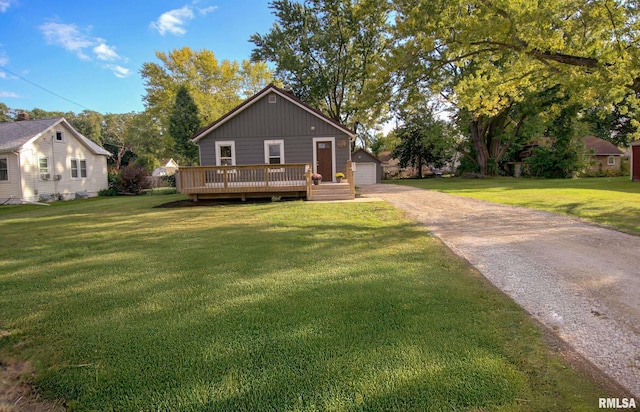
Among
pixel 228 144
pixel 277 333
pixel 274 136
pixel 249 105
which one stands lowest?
pixel 277 333

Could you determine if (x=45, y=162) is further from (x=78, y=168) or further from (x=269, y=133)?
(x=269, y=133)

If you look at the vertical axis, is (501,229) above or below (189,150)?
below

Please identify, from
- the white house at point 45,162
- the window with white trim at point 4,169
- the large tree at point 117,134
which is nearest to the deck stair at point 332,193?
the white house at point 45,162

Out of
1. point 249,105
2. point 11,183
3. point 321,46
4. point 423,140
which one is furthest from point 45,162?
point 423,140

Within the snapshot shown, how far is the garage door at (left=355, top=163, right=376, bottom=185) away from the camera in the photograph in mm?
32406

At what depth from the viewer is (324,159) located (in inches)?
648

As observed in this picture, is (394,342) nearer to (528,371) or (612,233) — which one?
(528,371)

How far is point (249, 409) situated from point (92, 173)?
26022mm

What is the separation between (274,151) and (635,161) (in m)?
26.0

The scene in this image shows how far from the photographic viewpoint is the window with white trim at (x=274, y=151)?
1603cm

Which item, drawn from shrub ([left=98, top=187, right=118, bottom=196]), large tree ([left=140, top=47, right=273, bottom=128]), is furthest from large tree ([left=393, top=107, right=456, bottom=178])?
shrub ([left=98, top=187, right=118, bottom=196])

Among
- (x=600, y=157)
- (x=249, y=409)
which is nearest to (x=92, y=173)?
(x=249, y=409)

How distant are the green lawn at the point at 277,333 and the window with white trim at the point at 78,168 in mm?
19154

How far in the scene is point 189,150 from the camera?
29906 mm
